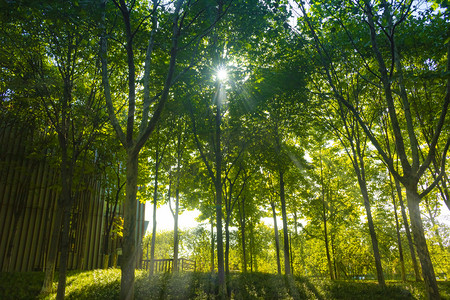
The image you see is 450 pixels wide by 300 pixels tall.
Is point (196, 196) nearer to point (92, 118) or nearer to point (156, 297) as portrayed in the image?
point (156, 297)

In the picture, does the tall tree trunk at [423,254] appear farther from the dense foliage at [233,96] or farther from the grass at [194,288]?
the grass at [194,288]

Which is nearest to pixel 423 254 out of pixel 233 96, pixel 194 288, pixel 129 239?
pixel 129 239

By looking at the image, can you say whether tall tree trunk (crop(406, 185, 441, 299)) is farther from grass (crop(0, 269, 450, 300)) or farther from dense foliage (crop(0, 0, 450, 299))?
grass (crop(0, 269, 450, 300))

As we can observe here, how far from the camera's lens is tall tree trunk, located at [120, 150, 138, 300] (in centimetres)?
575

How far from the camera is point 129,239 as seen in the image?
593 cm

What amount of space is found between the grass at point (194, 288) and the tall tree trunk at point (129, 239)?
157 inches

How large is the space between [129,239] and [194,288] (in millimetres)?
5773

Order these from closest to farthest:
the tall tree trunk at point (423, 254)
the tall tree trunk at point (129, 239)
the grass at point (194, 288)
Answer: the tall tree trunk at point (129, 239) < the tall tree trunk at point (423, 254) < the grass at point (194, 288)

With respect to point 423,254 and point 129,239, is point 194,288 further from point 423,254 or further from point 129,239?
point 423,254

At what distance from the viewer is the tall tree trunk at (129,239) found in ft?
18.9

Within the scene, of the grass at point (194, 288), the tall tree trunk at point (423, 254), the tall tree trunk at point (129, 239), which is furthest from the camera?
the grass at point (194, 288)

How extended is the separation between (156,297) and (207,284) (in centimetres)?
241

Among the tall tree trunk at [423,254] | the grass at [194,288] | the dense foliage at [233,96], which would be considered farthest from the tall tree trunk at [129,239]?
the tall tree trunk at [423,254]

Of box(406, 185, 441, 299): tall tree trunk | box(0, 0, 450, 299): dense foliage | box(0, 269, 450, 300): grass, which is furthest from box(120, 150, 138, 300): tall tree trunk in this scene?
box(406, 185, 441, 299): tall tree trunk
